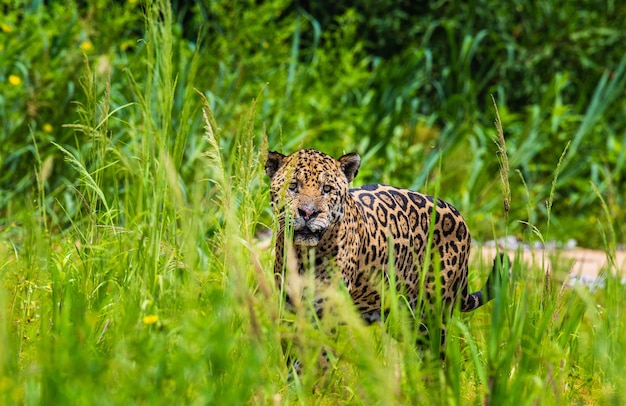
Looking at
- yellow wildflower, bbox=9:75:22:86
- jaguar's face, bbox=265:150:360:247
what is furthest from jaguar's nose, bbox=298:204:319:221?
yellow wildflower, bbox=9:75:22:86

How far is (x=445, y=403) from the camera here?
2.88 m

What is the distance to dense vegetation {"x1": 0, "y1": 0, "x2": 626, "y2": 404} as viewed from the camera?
2645 millimetres

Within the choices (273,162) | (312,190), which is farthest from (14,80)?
(312,190)

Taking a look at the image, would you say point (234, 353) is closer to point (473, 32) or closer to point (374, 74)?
point (374, 74)

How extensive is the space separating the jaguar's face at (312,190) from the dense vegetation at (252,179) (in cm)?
22

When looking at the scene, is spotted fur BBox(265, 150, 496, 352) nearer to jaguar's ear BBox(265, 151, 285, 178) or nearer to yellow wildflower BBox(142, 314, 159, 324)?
jaguar's ear BBox(265, 151, 285, 178)

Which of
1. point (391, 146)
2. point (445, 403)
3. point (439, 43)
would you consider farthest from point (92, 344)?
point (439, 43)

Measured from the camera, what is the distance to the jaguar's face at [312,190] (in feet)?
12.6

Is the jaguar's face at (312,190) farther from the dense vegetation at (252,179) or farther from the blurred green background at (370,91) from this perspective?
the blurred green background at (370,91)

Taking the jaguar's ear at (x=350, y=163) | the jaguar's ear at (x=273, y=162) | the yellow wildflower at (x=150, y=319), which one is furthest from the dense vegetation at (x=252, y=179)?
the jaguar's ear at (x=350, y=163)

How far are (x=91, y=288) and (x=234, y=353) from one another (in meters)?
0.87

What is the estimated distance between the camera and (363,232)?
4328mm

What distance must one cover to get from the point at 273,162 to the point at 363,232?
0.51 metres

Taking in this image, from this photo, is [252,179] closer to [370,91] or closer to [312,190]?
[312,190]
